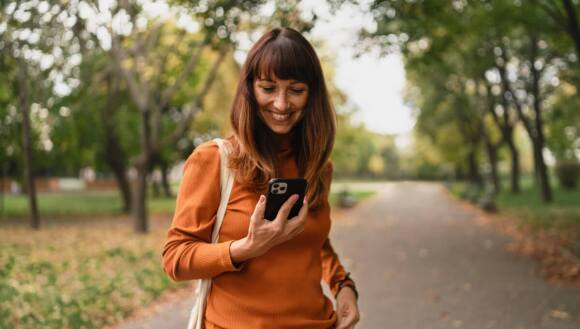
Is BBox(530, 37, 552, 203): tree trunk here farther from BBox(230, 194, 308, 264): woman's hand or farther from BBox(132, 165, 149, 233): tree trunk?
BBox(230, 194, 308, 264): woman's hand

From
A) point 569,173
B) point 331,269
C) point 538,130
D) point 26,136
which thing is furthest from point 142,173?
point 569,173

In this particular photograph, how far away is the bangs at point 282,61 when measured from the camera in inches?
71.8

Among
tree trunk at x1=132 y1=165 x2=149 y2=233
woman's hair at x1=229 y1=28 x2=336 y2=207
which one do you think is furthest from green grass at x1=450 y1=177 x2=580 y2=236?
woman's hair at x1=229 y1=28 x2=336 y2=207

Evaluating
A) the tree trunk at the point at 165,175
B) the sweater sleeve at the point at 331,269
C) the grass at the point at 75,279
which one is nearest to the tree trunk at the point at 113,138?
the grass at the point at 75,279

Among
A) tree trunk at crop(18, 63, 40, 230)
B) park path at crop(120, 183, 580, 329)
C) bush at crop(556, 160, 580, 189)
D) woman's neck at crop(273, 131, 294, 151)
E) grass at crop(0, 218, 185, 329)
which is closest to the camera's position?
woman's neck at crop(273, 131, 294, 151)

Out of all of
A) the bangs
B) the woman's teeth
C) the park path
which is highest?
the bangs

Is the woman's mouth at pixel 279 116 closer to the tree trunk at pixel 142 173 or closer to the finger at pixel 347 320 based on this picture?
the finger at pixel 347 320

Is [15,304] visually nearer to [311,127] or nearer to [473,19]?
[311,127]

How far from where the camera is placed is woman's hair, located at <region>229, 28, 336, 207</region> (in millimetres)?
1821

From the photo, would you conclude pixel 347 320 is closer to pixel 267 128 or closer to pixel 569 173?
pixel 267 128

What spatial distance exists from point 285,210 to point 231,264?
0.24m

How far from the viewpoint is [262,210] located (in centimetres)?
159

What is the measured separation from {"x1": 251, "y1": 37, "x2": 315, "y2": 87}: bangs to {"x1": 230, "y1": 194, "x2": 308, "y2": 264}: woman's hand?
1.47 feet

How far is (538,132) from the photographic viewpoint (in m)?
22.0
